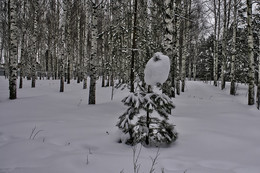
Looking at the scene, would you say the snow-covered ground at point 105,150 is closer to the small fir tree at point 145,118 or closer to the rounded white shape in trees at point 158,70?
the small fir tree at point 145,118

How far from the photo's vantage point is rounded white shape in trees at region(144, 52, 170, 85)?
3102 millimetres

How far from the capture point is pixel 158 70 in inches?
122

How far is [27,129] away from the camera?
4289 millimetres

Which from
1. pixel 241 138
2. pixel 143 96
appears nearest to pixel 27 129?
pixel 143 96

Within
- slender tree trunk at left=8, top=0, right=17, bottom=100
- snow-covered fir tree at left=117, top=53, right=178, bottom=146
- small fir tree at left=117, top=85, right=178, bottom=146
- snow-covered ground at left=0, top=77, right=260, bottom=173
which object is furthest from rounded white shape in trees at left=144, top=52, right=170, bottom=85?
slender tree trunk at left=8, top=0, right=17, bottom=100

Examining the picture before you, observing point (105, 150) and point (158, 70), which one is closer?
point (158, 70)

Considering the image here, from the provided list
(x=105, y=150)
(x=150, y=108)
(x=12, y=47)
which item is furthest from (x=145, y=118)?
(x=12, y=47)

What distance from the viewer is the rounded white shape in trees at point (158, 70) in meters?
3.10

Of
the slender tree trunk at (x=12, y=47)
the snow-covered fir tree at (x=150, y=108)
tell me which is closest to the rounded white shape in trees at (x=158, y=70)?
the snow-covered fir tree at (x=150, y=108)

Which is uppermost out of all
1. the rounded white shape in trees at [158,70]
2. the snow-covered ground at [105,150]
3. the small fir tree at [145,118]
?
the rounded white shape in trees at [158,70]

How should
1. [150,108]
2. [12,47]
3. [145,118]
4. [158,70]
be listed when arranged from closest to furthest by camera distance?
[158,70] → [150,108] → [145,118] → [12,47]

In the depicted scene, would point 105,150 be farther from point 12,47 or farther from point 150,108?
point 12,47

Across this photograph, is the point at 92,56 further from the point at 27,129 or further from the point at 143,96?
the point at 143,96

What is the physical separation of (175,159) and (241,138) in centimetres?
200
